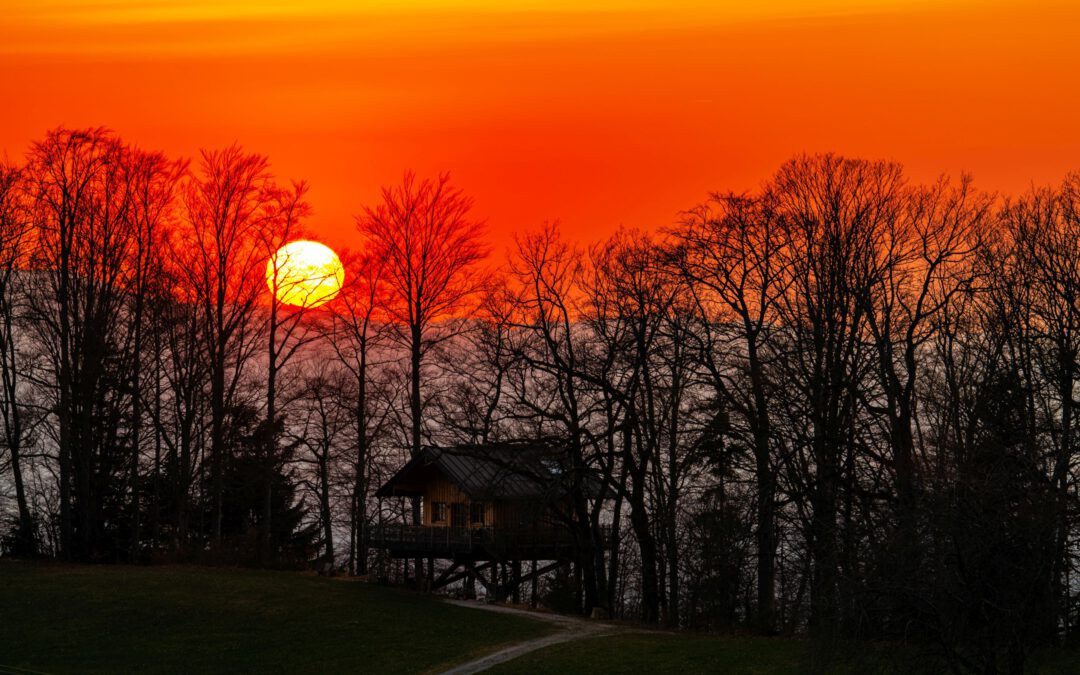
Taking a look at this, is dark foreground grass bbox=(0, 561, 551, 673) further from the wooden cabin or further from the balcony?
the wooden cabin

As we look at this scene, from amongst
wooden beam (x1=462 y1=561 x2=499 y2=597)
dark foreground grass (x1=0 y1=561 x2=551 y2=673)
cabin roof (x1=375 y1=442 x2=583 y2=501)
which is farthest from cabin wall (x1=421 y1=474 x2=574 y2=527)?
dark foreground grass (x1=0 y1=561 x2=551 y2=673)

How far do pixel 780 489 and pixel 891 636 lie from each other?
17436mm

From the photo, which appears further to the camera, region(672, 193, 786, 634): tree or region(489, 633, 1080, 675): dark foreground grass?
region(672, 193, 786, 634): tree

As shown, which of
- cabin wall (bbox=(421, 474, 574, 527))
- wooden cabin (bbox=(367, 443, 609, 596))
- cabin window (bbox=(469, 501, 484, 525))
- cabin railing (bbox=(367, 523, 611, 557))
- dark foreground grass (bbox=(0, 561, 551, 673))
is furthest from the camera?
cabin window (bbox=(469, 501, 484, 525))

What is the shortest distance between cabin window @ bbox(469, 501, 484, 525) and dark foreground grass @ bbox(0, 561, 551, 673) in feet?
23.1

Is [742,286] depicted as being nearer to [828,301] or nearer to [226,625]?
[828,301]

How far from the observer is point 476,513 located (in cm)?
4959

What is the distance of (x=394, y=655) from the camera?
101 ft

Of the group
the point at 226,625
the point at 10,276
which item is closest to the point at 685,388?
the point at 226,625

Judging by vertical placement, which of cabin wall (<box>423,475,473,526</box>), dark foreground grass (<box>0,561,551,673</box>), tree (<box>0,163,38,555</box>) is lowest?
dark foreground grass (<box>0,561,551,673</box>)

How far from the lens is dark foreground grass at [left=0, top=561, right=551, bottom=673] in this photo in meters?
30.8

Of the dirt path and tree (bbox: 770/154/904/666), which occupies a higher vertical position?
tree (bbox: 770/154/904/666)

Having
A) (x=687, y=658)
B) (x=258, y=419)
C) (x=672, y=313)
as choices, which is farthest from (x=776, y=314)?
(x=258, y=419)

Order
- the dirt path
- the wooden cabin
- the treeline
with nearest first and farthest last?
the treeline, the dirt path, the wooden cabin
